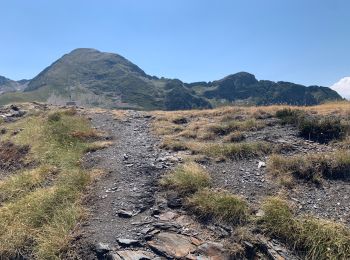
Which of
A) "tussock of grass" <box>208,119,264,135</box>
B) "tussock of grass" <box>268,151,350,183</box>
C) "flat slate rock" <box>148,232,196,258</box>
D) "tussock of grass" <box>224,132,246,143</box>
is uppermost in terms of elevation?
"tussock of grass" <box>208,119,264,135</box>

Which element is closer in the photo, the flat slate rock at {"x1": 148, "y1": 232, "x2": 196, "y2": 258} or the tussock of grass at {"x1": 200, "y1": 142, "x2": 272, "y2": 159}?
the flat slate rock at {"x1": 148, "y1": 232, "x2": 196, "y2": 258}

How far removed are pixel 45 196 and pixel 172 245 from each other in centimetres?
495

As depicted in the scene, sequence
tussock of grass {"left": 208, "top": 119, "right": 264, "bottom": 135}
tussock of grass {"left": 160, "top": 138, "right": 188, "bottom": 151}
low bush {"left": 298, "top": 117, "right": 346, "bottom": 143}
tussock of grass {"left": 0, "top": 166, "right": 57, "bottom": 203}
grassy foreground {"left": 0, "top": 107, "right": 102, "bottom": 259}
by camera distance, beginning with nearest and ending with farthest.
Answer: grassy foreground {"left": 0, "top": 107, "right": 102, "bottom": 259}
tussock of grass {"left": 0, "top": 166, "right": 57, "bottom": 203}
low bush {"left": 298, "top": 117, "right": 346, "bottom": 143}
tussock of grass {"left": 160, "top": 138, "right": 188, "bottom": 151}
tussock of grass {"left": 208, "top": 119, "right": 264, "bottom": 135}

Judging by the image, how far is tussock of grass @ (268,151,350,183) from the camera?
1277cm

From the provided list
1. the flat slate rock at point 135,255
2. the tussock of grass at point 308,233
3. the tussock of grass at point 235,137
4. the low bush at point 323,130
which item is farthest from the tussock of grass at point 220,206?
the low bush at point 323,130

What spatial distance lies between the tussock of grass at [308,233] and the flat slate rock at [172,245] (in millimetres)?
2108

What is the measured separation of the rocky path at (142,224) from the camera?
895 centimetres

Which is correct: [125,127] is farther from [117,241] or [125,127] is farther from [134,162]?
[117,241]

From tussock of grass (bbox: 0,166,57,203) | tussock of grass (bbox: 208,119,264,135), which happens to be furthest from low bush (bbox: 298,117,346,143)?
tussock of grass (bbox: 0,166,57,203)

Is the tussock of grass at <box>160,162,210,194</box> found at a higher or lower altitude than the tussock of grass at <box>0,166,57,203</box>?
higher

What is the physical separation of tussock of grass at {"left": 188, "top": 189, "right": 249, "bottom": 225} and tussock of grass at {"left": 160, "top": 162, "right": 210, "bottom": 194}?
0.68 m

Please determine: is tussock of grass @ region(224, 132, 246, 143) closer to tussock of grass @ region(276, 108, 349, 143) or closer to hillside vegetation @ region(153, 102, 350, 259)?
hillside vegetation @ region(153, 102, 350, 259)

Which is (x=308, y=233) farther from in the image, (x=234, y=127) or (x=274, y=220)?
(x=234, y=127)

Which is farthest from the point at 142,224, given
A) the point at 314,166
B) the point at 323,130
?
the point at 323,130
